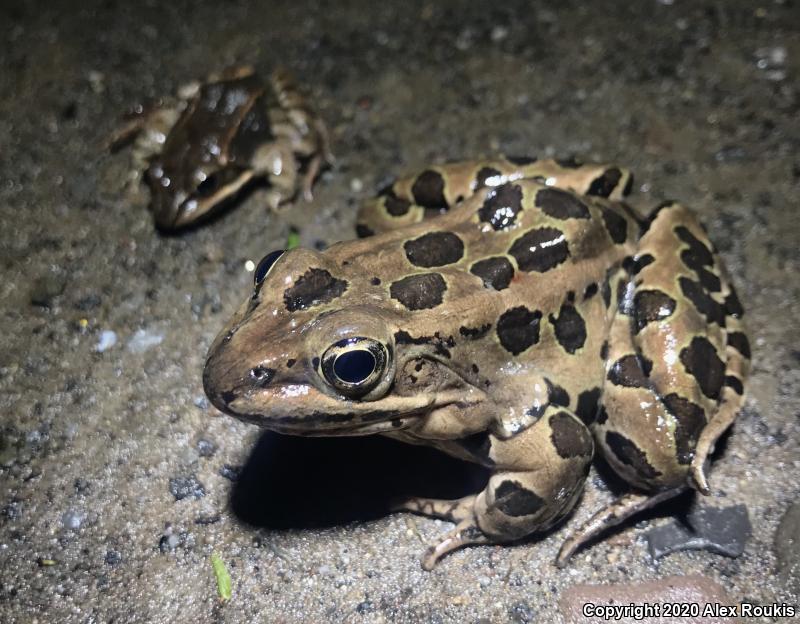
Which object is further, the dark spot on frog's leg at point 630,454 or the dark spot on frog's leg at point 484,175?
the dark spot on frog's leg at point 484,175

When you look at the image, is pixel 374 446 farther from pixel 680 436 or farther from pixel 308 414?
pixel 680 436

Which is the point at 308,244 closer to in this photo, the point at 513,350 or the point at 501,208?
the point at 501,208

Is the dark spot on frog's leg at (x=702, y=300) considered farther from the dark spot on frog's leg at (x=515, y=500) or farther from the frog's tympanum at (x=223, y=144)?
the frog's tympanum at (x=223, y=144)

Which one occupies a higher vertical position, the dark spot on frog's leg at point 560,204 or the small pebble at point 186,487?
the dark spot on frog's leg at point 560,204

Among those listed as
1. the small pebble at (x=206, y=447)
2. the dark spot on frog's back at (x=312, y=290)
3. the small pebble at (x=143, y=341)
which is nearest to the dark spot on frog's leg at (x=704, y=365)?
the dark spot on frog's back at (x=312, y=290)

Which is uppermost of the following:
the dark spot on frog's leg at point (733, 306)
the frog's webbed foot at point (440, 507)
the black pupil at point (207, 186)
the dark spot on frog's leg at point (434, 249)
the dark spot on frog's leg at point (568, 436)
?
the dark spot on frog's leg at point (434, 249)

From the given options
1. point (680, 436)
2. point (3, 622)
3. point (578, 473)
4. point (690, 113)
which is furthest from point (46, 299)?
point (690, 113)

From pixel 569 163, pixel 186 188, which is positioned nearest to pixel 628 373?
pixel 569 163
